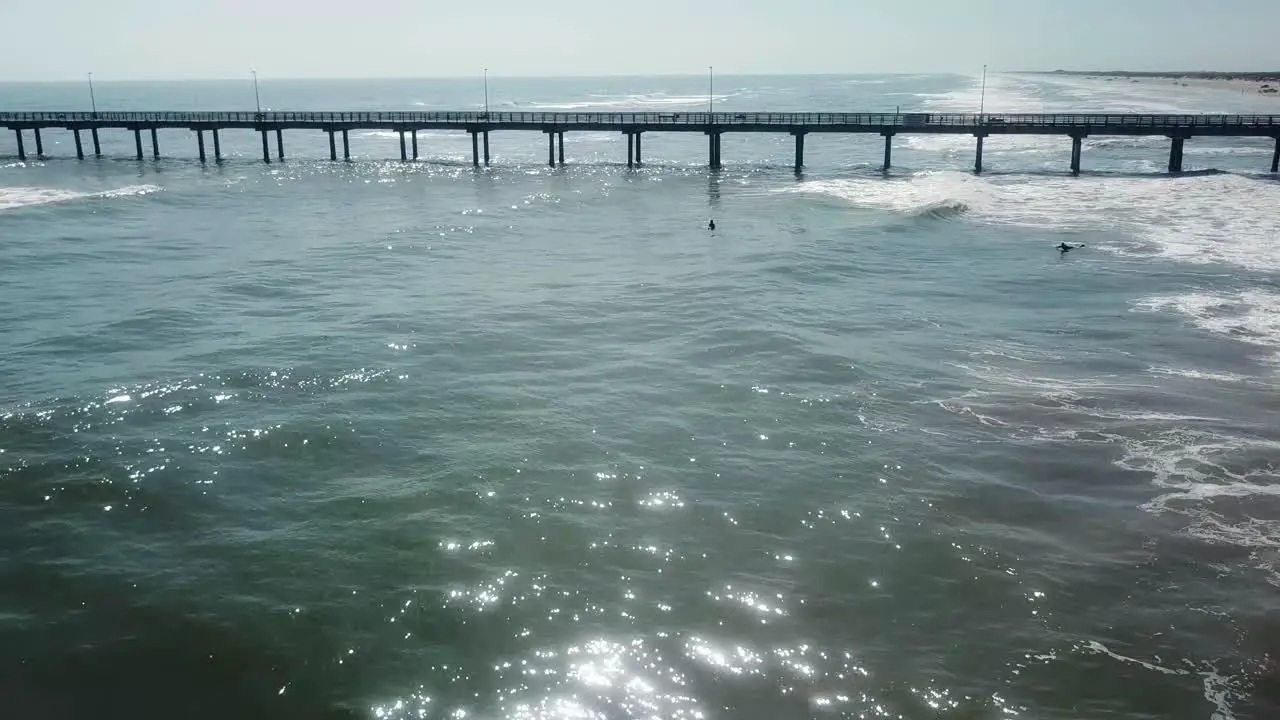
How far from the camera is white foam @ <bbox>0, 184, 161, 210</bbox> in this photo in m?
67.5

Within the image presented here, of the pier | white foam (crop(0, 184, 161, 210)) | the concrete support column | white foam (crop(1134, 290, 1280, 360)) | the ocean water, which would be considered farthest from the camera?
the concrete support column

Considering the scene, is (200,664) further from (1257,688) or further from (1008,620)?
(1257,688)

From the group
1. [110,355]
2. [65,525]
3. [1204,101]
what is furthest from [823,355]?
[1204,101]

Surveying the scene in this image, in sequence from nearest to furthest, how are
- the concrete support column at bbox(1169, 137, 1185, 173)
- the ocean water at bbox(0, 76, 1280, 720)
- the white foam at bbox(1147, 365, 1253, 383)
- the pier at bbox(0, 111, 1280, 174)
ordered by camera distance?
the ocean water at bbox(0, 76, 1280, 720) → the white foam at bbox(1147, 365, 1253, 383) → the pier at bbox(0, 111, 1280, 174) → the concrete support column at bbox(1169, 137, 1185, 173)

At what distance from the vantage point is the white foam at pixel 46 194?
6750 cm

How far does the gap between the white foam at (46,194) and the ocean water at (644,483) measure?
22.1 meters

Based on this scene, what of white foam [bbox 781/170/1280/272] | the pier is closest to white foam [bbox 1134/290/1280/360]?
white foam [bbox 781/170/1280/272]

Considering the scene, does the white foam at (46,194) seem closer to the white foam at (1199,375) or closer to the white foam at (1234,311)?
the white foam at (1234,311)

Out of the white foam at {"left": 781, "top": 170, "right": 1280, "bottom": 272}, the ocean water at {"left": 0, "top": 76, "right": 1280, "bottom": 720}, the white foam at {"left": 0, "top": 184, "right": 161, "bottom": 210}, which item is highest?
the white foam at {"left": 0, "top": 184, "right": 161, "bottom": 210}

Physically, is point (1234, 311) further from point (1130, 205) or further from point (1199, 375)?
point (1130, 205)

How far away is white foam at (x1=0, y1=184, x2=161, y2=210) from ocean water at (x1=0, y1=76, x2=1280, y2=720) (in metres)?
22.1

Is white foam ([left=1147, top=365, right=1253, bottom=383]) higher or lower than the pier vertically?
lower

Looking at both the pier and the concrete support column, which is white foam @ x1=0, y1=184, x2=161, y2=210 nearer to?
the pier


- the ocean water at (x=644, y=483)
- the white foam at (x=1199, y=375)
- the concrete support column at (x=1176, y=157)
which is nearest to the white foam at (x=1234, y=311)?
the ocean water at (x=644, y=483)
